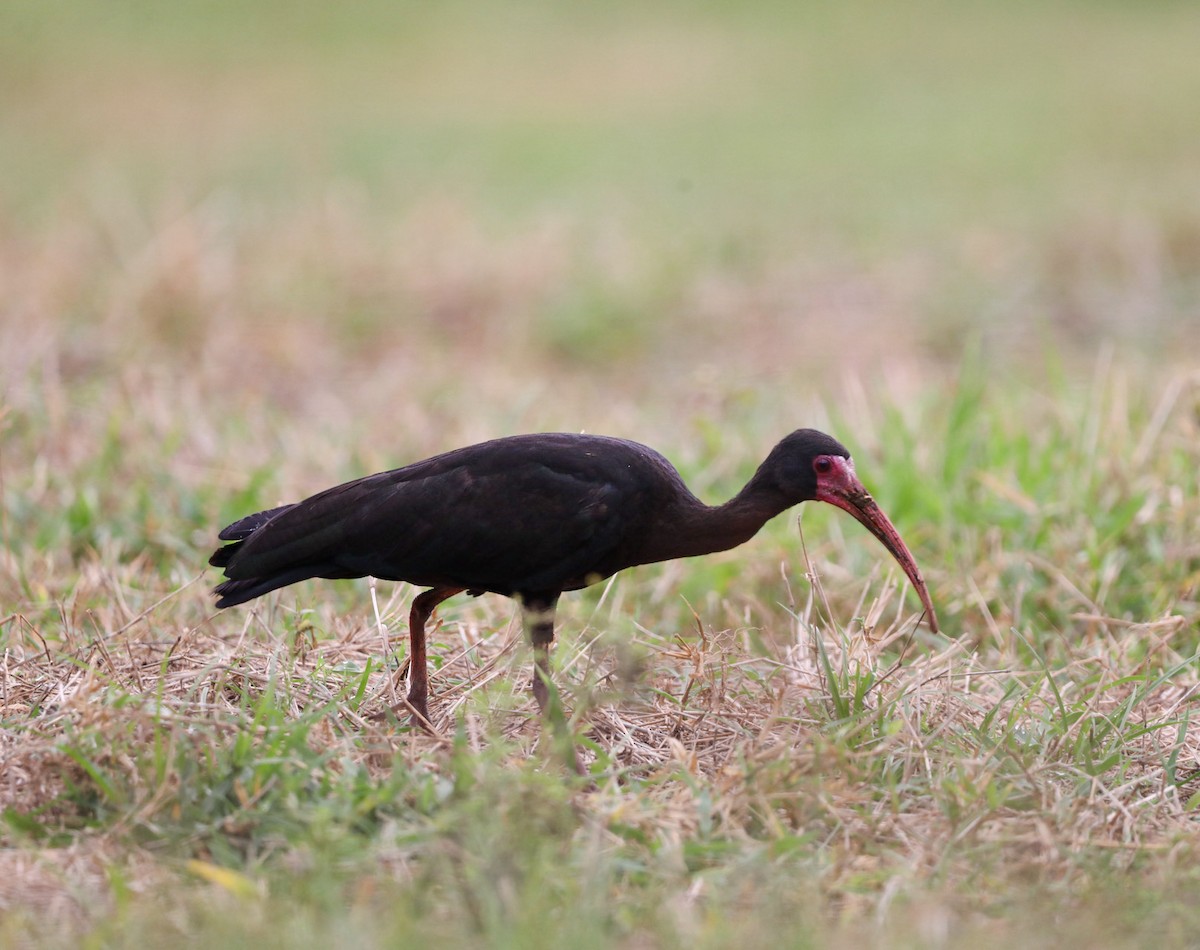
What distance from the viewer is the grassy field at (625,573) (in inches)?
136

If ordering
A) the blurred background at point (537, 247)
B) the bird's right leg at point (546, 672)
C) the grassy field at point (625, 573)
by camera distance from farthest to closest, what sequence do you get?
the blurred background at point (537, 247) → the bird's right leg at point (546, 672) → the grassy field at point (625, 573)

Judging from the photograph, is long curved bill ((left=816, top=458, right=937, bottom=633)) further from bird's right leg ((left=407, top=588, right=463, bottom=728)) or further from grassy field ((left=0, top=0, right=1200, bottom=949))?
bird's right leg ((left=407, top=588, right=463, bottom=728))

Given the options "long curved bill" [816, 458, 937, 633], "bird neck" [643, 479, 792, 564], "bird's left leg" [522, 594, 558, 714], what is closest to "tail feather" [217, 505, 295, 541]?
"bird's left leg" [522, 594, 558, 714]

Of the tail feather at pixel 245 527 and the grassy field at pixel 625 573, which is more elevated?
the tail feather at pixel 245 527

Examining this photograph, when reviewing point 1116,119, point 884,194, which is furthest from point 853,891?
point 1116,119

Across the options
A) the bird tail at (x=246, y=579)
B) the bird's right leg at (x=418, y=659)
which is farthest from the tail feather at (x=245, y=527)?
the bird's right leg at (x=418, y=659)

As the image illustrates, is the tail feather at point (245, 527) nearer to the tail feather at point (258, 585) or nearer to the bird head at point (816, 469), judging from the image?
the tail feather at point (258, 585)

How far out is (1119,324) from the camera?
10.4 m

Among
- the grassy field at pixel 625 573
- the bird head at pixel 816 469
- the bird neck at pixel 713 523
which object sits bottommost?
the grassy field at pixel 625 573

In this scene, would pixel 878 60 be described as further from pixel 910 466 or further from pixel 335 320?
pixel 910 466

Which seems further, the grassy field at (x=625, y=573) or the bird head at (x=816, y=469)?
the bird head at (x=816, y=469)

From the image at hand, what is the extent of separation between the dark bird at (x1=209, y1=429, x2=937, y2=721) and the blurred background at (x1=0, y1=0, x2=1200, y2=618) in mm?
1963

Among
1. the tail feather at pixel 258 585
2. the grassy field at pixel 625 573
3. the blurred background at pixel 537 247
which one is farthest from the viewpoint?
the blurred background at pixel 537 247

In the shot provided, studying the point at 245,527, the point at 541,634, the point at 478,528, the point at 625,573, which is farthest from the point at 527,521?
the point at 625,573
